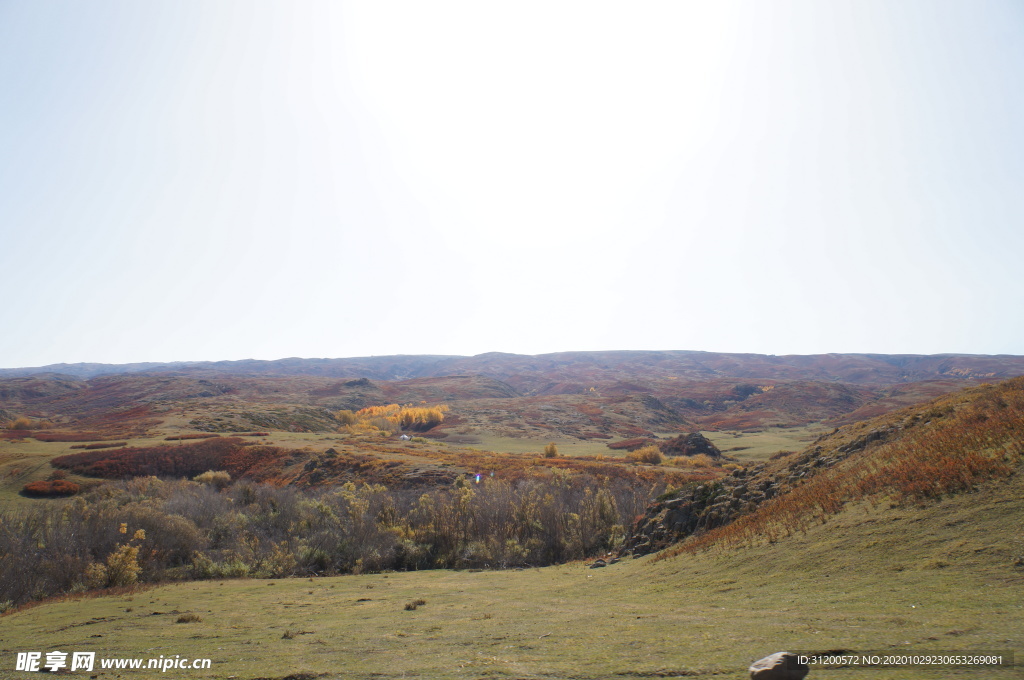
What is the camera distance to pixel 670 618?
8.00 metres

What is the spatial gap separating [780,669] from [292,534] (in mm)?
23343

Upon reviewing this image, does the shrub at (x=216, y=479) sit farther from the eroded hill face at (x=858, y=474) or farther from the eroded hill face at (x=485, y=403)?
the eroded hill face at (x=858, y=474)

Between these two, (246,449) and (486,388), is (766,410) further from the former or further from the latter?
(246,449)

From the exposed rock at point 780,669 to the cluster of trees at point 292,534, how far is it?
1828cm

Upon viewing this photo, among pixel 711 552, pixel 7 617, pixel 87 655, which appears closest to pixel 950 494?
pixel 711 552

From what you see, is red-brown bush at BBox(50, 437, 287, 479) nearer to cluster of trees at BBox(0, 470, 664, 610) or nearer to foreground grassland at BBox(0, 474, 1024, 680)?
cluster of trees at BBox(0, 470, 664, 610)

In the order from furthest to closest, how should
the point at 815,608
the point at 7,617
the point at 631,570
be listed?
the point at 631,570 < the point at 7,617 < the point at 815,608

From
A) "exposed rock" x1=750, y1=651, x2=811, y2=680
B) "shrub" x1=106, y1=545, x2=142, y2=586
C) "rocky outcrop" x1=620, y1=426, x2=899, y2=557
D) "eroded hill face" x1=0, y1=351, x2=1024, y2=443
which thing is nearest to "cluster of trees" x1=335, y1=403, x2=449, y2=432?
"eroded hill face" x1=0, y1=351, x2=1024, y2=443

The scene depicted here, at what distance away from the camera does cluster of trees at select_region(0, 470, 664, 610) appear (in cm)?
1758

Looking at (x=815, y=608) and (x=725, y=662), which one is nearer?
(x=725, y=662)

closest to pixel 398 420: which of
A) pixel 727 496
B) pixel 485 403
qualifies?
pixel 485 403

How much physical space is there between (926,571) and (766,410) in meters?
125

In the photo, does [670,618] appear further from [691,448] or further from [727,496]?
[691,448]

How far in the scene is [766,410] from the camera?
119 meters
